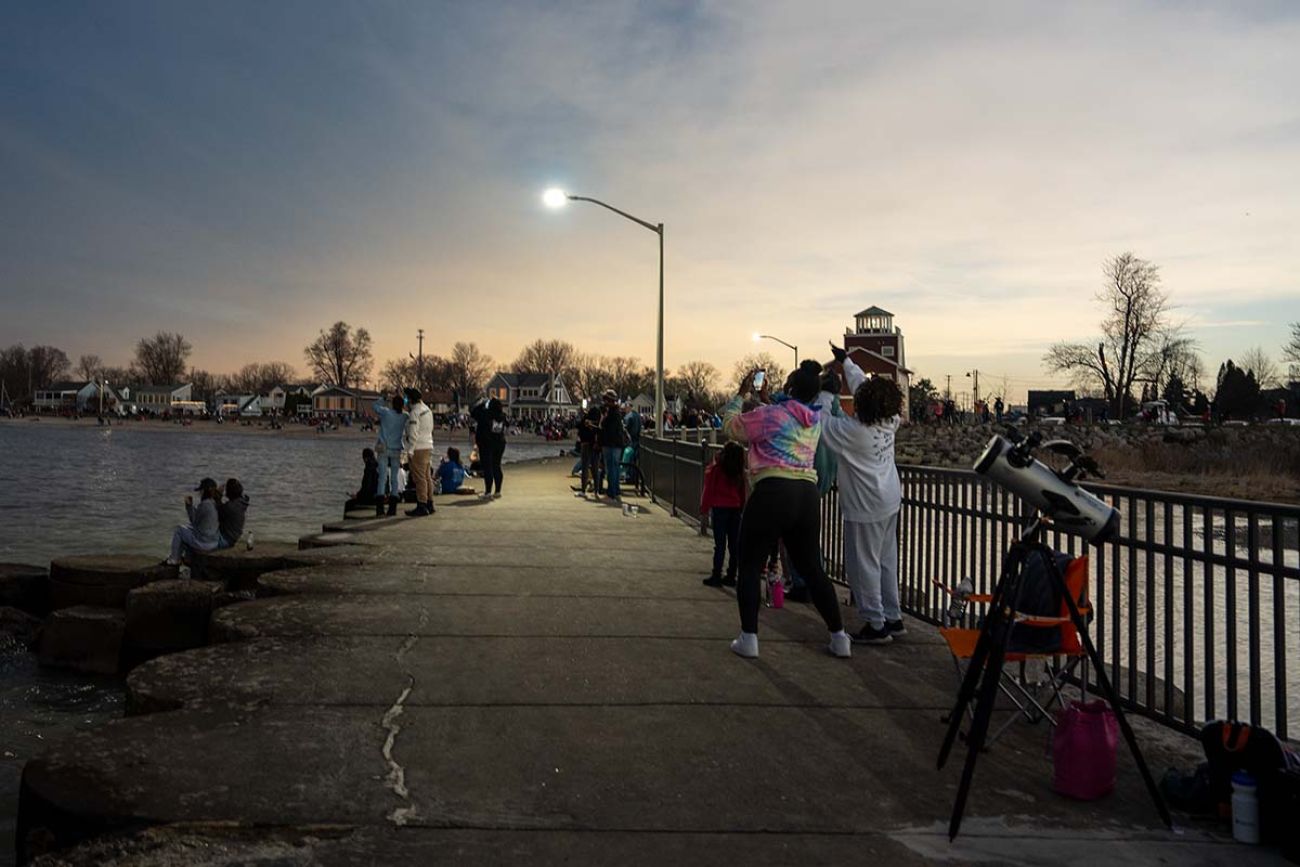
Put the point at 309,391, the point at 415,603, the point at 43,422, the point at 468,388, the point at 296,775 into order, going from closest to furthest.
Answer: the point at 296,775, the point at 415,603, the point at 43,422, the point at 468,388, the point at 309,391

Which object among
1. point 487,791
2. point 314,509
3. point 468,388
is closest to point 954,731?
point 487,791

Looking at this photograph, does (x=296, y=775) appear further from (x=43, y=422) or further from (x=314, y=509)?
(x=43, y=422)

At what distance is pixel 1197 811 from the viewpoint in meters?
3.86

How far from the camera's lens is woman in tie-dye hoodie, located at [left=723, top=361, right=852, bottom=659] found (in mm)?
5926

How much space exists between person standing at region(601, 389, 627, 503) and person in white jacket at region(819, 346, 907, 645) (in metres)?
11.4

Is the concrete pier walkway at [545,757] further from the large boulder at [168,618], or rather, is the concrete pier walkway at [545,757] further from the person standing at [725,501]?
the large boulder at [168,618]

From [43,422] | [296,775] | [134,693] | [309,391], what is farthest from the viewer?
[309,391]

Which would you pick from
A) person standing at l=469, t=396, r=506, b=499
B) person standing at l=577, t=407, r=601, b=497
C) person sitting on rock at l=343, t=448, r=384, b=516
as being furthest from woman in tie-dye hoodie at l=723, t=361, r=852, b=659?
person standing at l=577, t=407, r=601, b=497

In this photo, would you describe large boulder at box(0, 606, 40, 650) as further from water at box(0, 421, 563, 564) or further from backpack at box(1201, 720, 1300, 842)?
backpack at box(1201, 720, 1300, 842)

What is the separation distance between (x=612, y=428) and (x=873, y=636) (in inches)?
469

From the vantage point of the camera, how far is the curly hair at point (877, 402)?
630 cm

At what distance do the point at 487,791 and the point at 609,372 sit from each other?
175844 millimetres

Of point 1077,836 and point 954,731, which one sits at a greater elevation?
point 954,731

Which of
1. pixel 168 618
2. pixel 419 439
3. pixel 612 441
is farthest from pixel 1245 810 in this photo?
pixel 612 441
